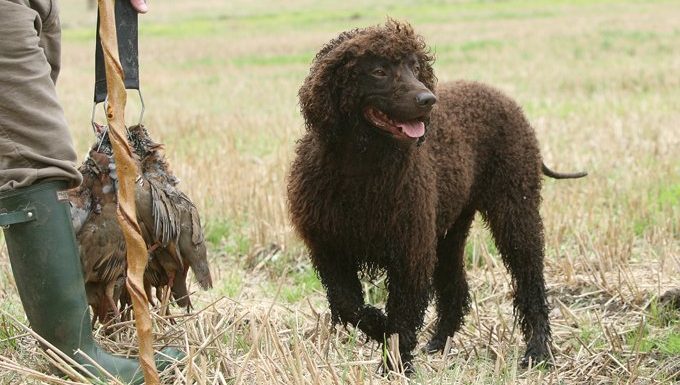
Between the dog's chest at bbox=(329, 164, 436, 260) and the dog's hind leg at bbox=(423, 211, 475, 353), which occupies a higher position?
the dog's chest at bbox=(329, 164, 436, 260)

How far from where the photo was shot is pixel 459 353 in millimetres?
5035

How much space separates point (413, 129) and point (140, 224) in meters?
1.23

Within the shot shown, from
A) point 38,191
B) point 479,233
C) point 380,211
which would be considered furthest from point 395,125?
point 479,233

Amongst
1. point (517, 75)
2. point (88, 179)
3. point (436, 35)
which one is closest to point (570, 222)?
point (88, 179)

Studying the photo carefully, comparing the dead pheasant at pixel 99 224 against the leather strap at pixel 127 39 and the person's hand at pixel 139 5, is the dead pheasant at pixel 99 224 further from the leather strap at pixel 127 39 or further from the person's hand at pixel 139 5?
the person's hand at pixel 139 5

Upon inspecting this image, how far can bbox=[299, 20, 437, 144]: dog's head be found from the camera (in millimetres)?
4086

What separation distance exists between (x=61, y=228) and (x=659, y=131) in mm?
7731

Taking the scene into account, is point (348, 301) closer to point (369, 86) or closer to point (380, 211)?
Result: point (380, 211)

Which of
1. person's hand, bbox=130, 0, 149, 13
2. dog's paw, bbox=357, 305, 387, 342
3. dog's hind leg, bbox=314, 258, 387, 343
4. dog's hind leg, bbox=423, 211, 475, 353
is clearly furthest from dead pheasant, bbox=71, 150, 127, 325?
dog's hind leg, bbox=423, 211, 475, 353

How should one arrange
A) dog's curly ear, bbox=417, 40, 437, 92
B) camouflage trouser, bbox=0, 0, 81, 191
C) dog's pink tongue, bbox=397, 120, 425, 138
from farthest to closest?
dog's curly ear, bbox=417, 40, 437, 92 < dog's pink tongue, bbox=397, 120, 425, 138 < camouflage trouser, bbox=0, 0, 81, 191

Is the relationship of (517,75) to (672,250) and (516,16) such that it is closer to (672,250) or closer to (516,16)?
(672,250)

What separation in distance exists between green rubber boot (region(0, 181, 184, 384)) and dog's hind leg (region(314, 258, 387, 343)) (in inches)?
43.3

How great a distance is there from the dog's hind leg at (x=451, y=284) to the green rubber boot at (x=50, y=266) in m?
2.18

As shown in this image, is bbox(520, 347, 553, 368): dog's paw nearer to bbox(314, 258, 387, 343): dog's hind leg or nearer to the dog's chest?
bbox(314, 258, 387, 343): dog's hind leg
